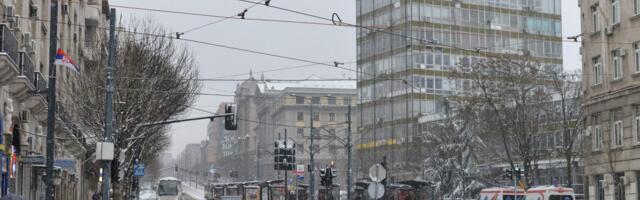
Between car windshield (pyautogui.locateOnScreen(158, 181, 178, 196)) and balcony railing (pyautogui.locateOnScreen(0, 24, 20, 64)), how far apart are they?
6378 cm

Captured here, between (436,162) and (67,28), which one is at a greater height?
(67,28)

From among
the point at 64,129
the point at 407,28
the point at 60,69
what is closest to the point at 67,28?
the point at 60,69

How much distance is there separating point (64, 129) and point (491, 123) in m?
24.6

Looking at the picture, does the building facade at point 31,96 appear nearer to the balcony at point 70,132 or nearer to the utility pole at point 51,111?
the balcony at point 70,132

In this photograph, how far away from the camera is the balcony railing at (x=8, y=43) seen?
21734 millimetres

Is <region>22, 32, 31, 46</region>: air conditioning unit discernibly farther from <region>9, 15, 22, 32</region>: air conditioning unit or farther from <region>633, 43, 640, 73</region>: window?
<region>633, 43, 640, 73</region>: window

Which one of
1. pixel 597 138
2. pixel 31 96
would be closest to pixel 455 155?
pixel 597 138

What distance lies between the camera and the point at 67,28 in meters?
42.2

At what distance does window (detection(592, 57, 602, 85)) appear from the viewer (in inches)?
1603

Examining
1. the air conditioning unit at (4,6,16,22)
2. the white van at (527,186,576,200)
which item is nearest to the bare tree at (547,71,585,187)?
the white van at (527,186,576,200)

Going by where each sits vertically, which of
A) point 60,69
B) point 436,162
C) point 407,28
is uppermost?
point 407,28

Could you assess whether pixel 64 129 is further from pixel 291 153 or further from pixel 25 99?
pixel 291 153

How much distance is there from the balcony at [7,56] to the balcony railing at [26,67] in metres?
1.40

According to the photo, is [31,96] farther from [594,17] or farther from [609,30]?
[594,17]
